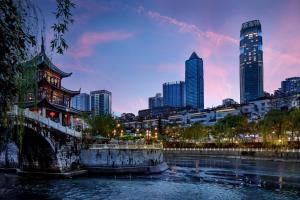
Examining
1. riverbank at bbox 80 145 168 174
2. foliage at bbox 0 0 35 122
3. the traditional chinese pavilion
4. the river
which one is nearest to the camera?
foliage at bbox 0 0 35 122

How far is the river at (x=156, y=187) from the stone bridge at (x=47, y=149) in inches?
128

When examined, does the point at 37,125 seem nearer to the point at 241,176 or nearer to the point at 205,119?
the point at 241,176

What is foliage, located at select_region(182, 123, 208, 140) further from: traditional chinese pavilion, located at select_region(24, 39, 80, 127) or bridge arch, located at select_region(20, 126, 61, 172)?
bridge arch, located at select_region(20, 126, 61, 172)

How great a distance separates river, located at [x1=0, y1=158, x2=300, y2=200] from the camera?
125ft

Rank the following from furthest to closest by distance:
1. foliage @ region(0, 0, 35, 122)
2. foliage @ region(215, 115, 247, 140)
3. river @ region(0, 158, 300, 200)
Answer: foliage @ region(215, 115, 247, 140), river @ region(0, 158, 300, 200), foliage @ region(0, 0, 35, 122)

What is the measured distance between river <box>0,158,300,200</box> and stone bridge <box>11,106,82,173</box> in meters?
3.24

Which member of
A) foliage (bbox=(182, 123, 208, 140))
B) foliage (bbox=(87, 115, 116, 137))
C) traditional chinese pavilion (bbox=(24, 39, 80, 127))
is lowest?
foliage (bbox=(182, 123, 208, 140))

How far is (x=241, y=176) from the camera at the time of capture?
54469 millimetres


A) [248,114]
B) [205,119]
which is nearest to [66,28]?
[248,114]

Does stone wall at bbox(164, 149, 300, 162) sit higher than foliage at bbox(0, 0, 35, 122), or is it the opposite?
foliage at bbox(0, 0, 35, 122)

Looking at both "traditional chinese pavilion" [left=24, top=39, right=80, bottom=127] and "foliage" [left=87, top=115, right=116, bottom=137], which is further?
A: "foliage" [left=87, top=115, right=116, bottom=137]

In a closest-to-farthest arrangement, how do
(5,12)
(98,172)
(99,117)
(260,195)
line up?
(5,12), (260,195), (98,172), (99,117)

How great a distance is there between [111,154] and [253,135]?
288 ft

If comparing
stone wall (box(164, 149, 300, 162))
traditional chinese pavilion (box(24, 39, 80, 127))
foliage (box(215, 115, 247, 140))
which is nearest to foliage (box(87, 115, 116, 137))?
traditional chinese pavilion (box(24, 39, 80, 127))
